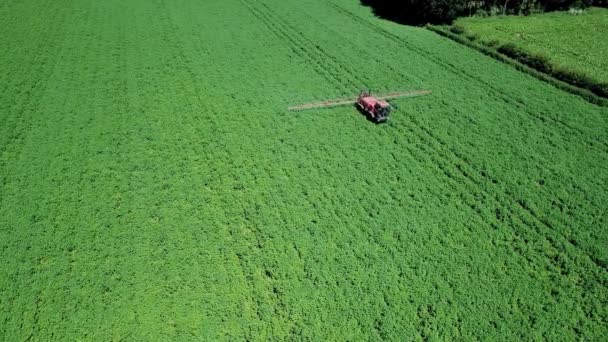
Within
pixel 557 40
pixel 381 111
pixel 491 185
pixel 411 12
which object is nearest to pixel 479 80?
pixel 381 111

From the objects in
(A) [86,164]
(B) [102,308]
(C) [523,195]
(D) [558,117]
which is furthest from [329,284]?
(D) [558,117]

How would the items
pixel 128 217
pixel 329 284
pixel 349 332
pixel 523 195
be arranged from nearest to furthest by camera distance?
pixel 349 332, pixel 329 284, pixel 128 217, pixel 523 195

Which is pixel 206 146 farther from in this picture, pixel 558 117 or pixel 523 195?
pixel 558 117

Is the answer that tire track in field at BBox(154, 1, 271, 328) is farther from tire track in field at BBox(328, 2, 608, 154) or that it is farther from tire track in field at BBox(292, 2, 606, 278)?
tire track in field at BBox(328, 2, 608, 154)

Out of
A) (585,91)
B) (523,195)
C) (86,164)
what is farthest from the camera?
(585,91)

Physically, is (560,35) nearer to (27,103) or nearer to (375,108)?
(375,108)

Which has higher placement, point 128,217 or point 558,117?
point 558,117

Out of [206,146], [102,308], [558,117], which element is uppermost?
[558,117]
